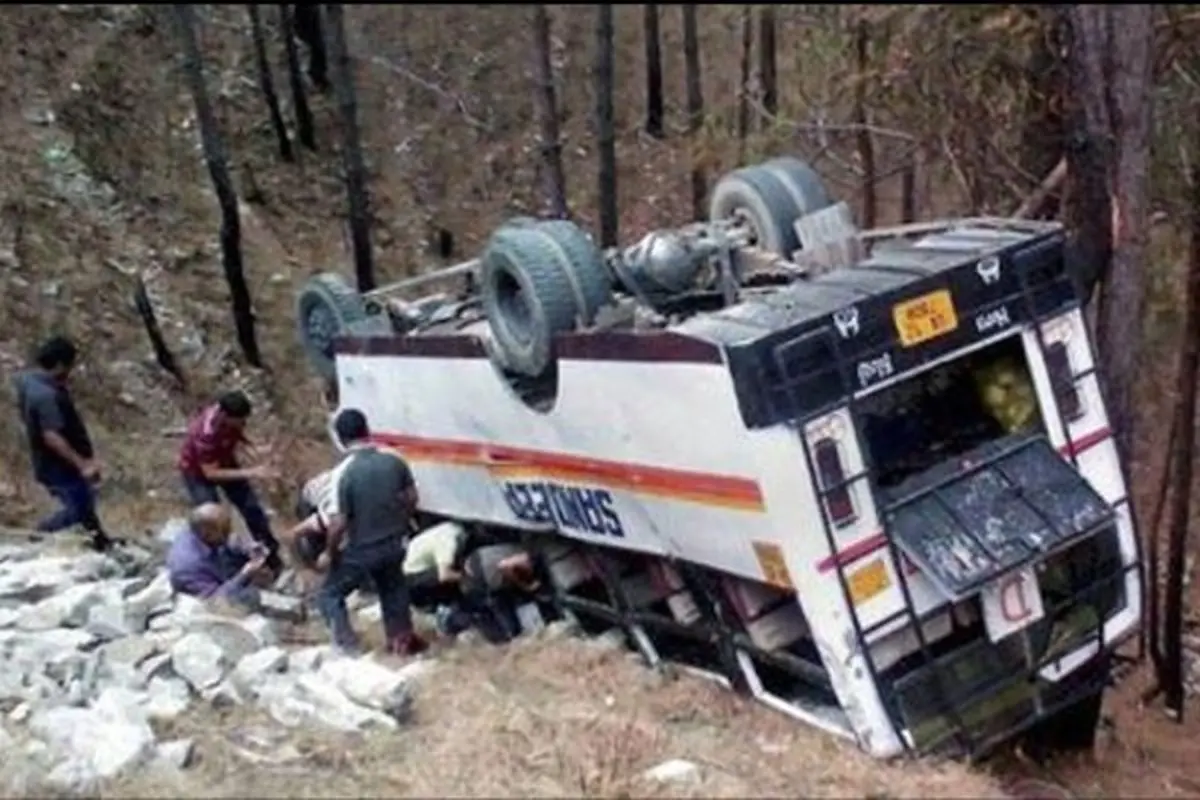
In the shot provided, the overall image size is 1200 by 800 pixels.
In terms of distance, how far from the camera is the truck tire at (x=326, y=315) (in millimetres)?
10398

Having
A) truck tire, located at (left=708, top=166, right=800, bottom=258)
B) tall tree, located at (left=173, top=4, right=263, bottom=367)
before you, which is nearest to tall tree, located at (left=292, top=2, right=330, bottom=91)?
tall tree, located at (left=173, top=4, right=263, bottom=367)

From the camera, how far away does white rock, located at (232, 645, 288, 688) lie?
23.9ft

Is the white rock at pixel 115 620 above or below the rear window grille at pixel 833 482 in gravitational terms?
below

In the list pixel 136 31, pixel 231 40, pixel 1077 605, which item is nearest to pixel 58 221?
pixel 136 31

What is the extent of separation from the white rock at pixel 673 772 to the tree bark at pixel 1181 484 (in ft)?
14.9

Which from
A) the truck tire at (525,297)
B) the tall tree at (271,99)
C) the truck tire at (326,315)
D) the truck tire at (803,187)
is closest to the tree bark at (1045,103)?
the truck tire at (803,187)

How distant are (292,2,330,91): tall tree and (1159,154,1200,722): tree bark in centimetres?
1606

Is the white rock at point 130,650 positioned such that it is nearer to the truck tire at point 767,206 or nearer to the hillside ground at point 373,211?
the hillside ground at point 373,211

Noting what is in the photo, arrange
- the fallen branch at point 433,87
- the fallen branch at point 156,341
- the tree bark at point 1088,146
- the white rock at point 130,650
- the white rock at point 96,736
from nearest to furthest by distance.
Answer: the white rock at point 96,736, the white rock at point 130,650, the tree bark at point 1088,146, the fallen branch at point 156,341, the fallen branch at point 433,87

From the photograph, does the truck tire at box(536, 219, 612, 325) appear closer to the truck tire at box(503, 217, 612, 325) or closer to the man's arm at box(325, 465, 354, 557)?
the truck tire at box(503, 217, 612, 325)

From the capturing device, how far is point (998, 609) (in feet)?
22.7

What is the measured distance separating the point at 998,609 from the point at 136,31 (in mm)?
18498

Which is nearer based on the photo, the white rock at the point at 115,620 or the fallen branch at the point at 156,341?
the white rock at the point at 115,620

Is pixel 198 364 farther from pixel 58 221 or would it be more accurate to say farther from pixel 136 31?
pixel 136 31
